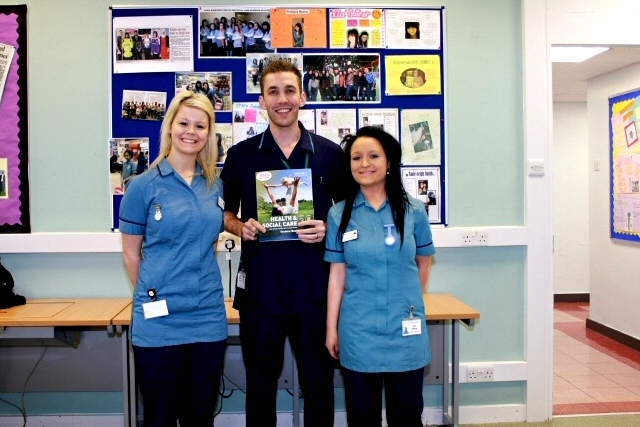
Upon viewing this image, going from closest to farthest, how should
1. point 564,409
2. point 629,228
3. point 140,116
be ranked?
1. point 140,116
2. point 564,409
3. point 629,228

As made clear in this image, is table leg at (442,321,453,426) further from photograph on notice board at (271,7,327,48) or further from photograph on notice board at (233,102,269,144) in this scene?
photograph on notice board at (271,7,327,48)

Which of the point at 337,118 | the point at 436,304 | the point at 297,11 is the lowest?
the point at 436,304

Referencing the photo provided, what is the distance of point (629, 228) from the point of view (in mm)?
4695

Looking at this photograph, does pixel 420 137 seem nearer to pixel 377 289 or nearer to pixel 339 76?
pixel 339 76

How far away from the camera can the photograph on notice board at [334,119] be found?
2986mm

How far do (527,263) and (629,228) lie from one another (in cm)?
232

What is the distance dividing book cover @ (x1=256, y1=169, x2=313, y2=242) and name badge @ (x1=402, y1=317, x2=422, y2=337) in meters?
0.55

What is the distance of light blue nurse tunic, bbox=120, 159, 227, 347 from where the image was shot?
6.00 feet

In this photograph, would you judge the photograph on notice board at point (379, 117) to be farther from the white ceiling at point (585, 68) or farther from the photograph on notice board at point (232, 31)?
the white ceiling at point (585, 68)

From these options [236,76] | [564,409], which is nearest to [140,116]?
[236,76]

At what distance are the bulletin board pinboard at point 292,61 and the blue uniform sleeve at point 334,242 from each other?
3.82 feet

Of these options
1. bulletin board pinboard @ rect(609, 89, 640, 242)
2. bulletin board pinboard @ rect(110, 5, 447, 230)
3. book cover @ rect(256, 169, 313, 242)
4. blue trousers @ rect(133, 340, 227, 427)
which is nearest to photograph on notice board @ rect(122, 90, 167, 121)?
bulletin board pinboard @ rect(110, 5, 447, 230)

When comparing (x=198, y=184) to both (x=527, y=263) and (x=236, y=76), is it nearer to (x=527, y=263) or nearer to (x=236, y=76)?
(x=236, y=76)

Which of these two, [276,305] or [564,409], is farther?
[564,409]
